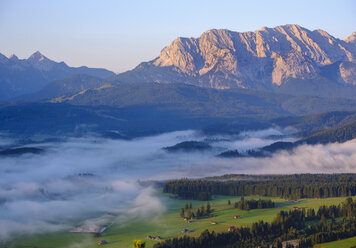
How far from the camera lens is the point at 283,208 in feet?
559

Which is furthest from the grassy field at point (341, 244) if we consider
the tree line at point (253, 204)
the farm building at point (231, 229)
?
the tree line at point (253, 204)

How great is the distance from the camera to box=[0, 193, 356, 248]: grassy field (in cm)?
14375

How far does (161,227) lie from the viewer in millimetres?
156625

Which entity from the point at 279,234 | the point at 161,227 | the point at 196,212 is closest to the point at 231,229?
the point at 279,234

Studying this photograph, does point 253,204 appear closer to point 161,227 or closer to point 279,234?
point 161,227

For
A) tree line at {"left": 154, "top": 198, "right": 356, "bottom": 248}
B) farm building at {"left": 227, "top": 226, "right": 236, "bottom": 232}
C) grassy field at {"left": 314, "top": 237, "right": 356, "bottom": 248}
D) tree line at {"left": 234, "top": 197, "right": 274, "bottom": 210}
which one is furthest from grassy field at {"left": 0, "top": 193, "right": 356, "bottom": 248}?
grassy field at {"left": 314, "top": 237, "right": 356, "bottom": 248}

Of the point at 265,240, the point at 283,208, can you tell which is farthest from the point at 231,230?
the point at 283,208

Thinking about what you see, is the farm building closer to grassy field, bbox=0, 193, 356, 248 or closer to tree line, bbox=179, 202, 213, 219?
grassy field, bbox=0, 193, 356, 248

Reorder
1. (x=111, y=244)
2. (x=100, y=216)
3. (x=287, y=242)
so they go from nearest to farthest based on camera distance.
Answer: (x=287, y=242) < (x=111, y=244) < (x=100, y=216)

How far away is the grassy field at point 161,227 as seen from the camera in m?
144

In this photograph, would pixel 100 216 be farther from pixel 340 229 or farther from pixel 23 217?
pixel 340 229

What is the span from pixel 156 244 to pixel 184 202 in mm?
59870

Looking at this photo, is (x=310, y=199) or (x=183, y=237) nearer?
(x=183, y=237)

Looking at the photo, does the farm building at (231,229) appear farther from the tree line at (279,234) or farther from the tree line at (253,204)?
the tree line at (253,204)
